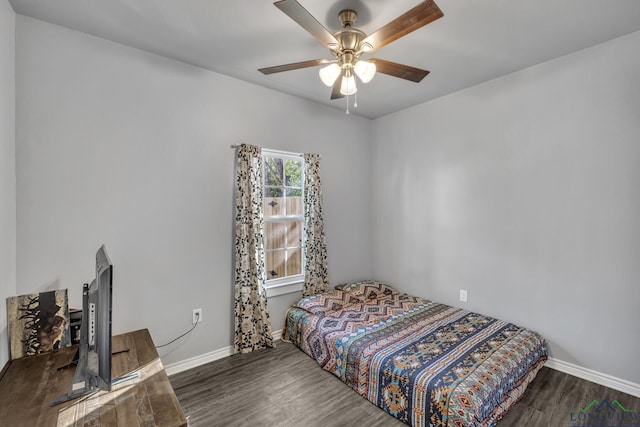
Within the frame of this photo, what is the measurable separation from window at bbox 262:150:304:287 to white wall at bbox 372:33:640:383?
4.73ft

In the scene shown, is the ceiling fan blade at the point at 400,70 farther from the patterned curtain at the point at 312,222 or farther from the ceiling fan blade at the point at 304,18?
the patterned curtain at the point at 312,222

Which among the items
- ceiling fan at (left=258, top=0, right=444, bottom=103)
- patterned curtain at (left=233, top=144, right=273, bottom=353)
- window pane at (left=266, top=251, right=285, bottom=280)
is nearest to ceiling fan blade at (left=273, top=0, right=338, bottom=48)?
ceiling fan at (left=258, top=0, right=444, bottom=103)

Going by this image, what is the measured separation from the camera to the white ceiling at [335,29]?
1829 millimetres

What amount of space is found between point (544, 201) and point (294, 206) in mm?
2433

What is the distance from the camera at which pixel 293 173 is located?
11.0 ft

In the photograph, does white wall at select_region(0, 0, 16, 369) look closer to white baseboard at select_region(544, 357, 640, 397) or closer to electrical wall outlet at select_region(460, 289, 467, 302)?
electrical wall outlet at select_region(460, 289, 467, 302)

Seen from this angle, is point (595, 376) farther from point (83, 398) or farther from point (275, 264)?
point (83, 398)

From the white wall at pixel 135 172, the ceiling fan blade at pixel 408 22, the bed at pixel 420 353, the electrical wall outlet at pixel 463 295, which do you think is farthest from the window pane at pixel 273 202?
the electrical wall outlet at pixel 463 295

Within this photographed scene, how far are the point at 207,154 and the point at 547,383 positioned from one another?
3454 millimetres

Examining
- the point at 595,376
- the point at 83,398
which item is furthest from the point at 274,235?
the point at 595,376

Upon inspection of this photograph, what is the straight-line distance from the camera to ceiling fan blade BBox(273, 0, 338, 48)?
4.54 ft

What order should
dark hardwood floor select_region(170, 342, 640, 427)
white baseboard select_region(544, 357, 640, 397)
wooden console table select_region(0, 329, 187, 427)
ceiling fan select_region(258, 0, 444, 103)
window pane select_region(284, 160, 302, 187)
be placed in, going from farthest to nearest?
1. window pane select_region(284, 160, 302, 187)
2. white baseboard select_region(544, 357, 640, 397)
3. dark hardwood floor select_region(170, 342, 640, 427)
4. ceiling fan select_region(258, 0, 444, 103)
5. wooden console table select_region(0, 329, 187, 427)

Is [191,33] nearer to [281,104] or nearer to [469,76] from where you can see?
[281,104]

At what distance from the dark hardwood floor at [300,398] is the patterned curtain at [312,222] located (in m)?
0.93
